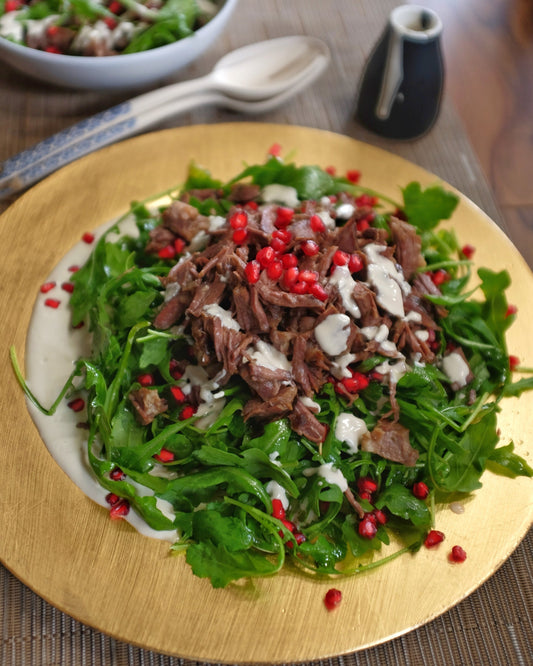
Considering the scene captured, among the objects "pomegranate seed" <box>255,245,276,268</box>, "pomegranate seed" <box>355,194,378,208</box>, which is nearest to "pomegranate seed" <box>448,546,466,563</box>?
"pomegranate seed" <box>255,245,276,268</box>

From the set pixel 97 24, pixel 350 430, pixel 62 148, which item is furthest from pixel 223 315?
pixel 97 24

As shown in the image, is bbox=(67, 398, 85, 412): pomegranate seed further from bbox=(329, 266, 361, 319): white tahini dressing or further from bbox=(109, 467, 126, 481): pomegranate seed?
bbox=(329, 266, 361, 319): white tahini dressing

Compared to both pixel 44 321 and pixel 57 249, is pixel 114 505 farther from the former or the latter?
pixel 57 249

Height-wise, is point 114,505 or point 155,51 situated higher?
point 155,51

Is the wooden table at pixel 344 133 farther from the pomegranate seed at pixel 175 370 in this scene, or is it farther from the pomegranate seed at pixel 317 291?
the pomegranate seed at pixel 317 291

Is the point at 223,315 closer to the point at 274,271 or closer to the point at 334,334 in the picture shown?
the point at 274,271

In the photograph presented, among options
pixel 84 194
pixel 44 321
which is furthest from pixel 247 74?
pixel 44 321

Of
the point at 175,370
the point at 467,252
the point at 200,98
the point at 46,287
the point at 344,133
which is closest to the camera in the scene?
the point at 175,370
